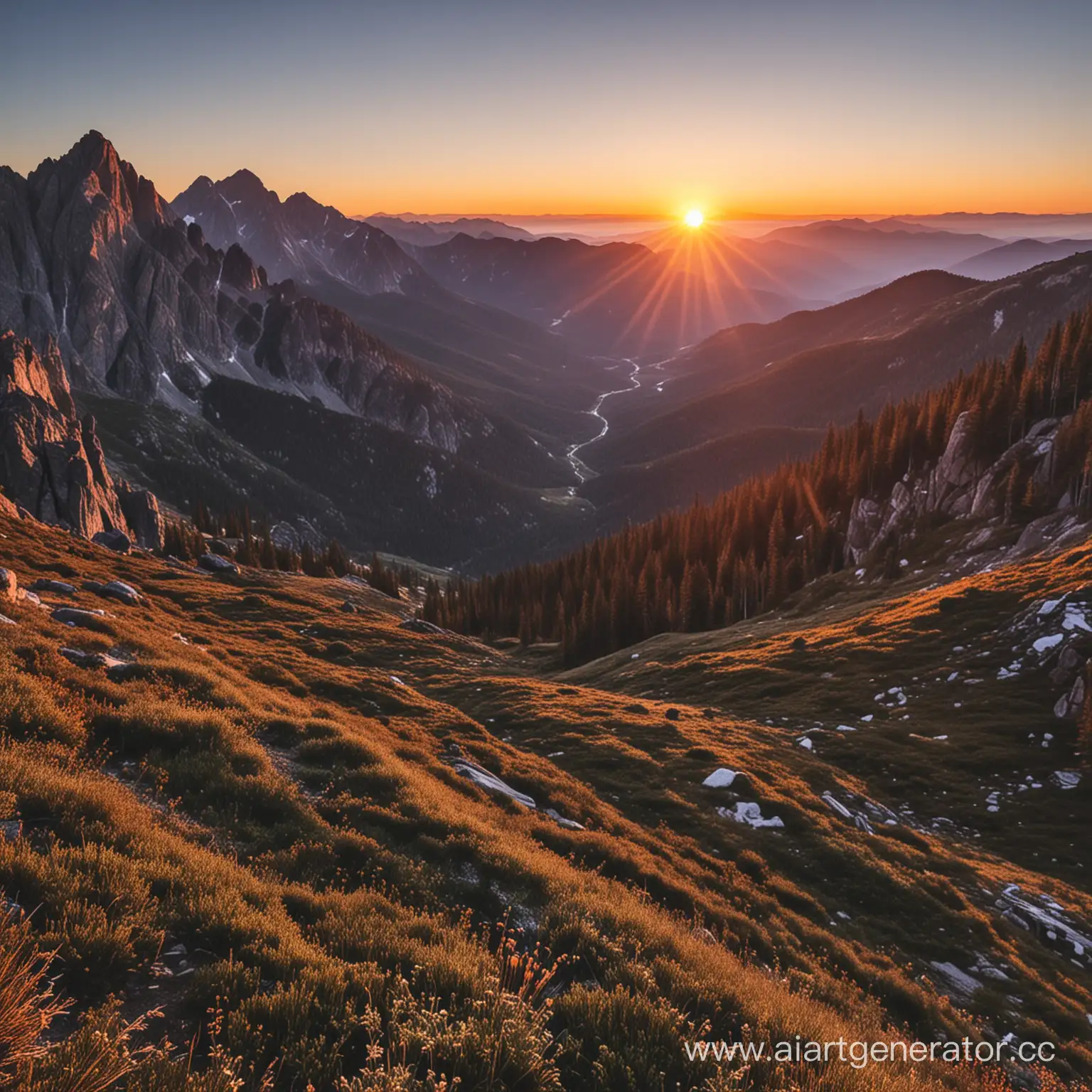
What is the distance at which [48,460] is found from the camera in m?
112

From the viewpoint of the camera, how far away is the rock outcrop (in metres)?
107

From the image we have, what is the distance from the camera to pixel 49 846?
824cm

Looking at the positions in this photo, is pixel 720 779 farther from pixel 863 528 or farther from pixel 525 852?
pixel 863 528

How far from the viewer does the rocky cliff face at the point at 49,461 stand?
351ft

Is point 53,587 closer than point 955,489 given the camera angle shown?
Yes

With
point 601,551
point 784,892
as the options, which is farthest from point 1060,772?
point 601,551

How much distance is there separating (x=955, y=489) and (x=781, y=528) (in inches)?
1064

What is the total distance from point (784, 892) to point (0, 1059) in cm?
1943

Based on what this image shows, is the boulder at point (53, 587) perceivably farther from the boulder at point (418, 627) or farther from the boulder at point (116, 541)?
the boulder at point (116, 541)

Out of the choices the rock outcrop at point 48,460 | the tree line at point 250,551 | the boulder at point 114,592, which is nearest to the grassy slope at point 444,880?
the boulder at point 114,592

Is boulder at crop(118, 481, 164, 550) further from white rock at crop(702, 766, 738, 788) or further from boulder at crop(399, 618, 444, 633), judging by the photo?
white rock at crop(702, 766, 738, 788)

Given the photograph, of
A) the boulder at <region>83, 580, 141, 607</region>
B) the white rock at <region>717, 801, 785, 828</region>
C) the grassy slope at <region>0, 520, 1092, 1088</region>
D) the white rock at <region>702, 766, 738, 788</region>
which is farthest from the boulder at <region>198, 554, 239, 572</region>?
the white rock at <region>717, 801, 785, 828</region>

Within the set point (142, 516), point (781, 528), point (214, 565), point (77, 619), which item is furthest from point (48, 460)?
point (781, 528)

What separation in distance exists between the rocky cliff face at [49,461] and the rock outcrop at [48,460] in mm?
107
